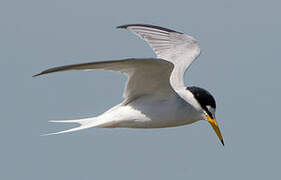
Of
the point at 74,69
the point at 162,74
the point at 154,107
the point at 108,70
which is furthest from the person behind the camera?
the point at 154,107

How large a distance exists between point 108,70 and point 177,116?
1479 mm

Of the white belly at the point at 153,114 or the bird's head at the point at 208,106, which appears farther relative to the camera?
the bird's head at the point at 208,106

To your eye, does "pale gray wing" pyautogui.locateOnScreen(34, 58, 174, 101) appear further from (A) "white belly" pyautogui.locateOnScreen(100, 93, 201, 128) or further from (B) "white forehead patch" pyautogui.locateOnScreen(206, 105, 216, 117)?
(B) "white forehead patch" pyautogui.locateOnScreen(206, 105, 216, 117)

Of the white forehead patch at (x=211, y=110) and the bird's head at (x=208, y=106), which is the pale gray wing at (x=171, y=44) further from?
the white forehead patch at (x=211, y=110)

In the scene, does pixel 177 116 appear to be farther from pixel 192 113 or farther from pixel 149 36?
pixel 149 36

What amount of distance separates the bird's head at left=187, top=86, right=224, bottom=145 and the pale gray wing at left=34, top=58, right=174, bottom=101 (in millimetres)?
441

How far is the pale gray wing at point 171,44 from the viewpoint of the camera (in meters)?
10.5

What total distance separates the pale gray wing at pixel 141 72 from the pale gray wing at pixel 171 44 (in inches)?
50.1

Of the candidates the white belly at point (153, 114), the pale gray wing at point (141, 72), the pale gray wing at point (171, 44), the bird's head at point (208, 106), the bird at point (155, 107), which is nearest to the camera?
the pale gray wing at point (141, 72)

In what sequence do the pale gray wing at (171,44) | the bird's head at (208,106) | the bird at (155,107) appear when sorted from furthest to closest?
the pale gray wing at (171,44) < the bird's head at (208,106) < the bird at (155,107)

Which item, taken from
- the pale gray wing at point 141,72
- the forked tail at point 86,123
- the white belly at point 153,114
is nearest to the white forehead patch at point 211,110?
the white belly at point 153,114

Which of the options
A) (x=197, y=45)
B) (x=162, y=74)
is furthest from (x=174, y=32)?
(x=162, y=74)

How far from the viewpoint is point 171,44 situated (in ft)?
36.1

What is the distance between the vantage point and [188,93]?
371 inches
